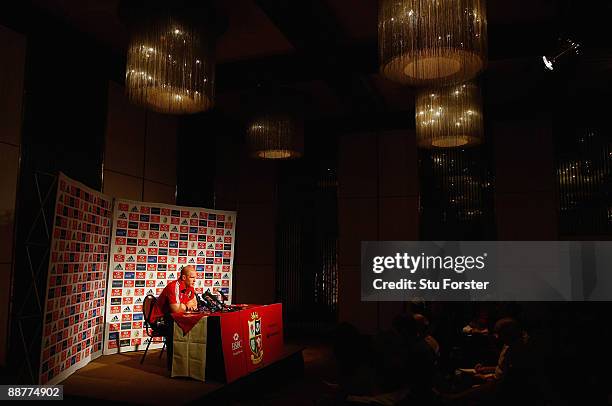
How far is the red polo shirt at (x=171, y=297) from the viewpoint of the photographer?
5.51 metres

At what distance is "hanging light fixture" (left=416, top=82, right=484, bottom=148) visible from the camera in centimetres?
455

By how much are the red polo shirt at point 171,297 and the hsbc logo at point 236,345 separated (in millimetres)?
906

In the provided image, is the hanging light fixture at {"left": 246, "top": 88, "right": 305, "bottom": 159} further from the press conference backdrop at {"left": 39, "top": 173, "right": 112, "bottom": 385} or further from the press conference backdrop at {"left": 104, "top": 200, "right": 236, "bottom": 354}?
the press conference backdrop at {"left": 39, "top": 173, "right": 112, "bottom": 385}

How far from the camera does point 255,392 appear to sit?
5.23 m

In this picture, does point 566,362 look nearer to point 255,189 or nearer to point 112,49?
point 112,49

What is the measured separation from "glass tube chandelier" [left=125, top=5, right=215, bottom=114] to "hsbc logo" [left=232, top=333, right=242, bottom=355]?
8.62 ft

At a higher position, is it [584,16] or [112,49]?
[112,49]

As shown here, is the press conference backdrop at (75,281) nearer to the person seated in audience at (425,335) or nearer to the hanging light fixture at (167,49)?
the hanging light fixture at (167,49)

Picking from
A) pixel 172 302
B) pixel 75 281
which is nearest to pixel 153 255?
pixel 172 302

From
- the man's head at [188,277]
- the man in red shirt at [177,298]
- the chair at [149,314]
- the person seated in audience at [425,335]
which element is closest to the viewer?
the person seated in audience at [425,335]

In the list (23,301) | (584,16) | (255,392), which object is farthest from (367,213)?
(23,301)

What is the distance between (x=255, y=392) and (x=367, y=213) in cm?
418
